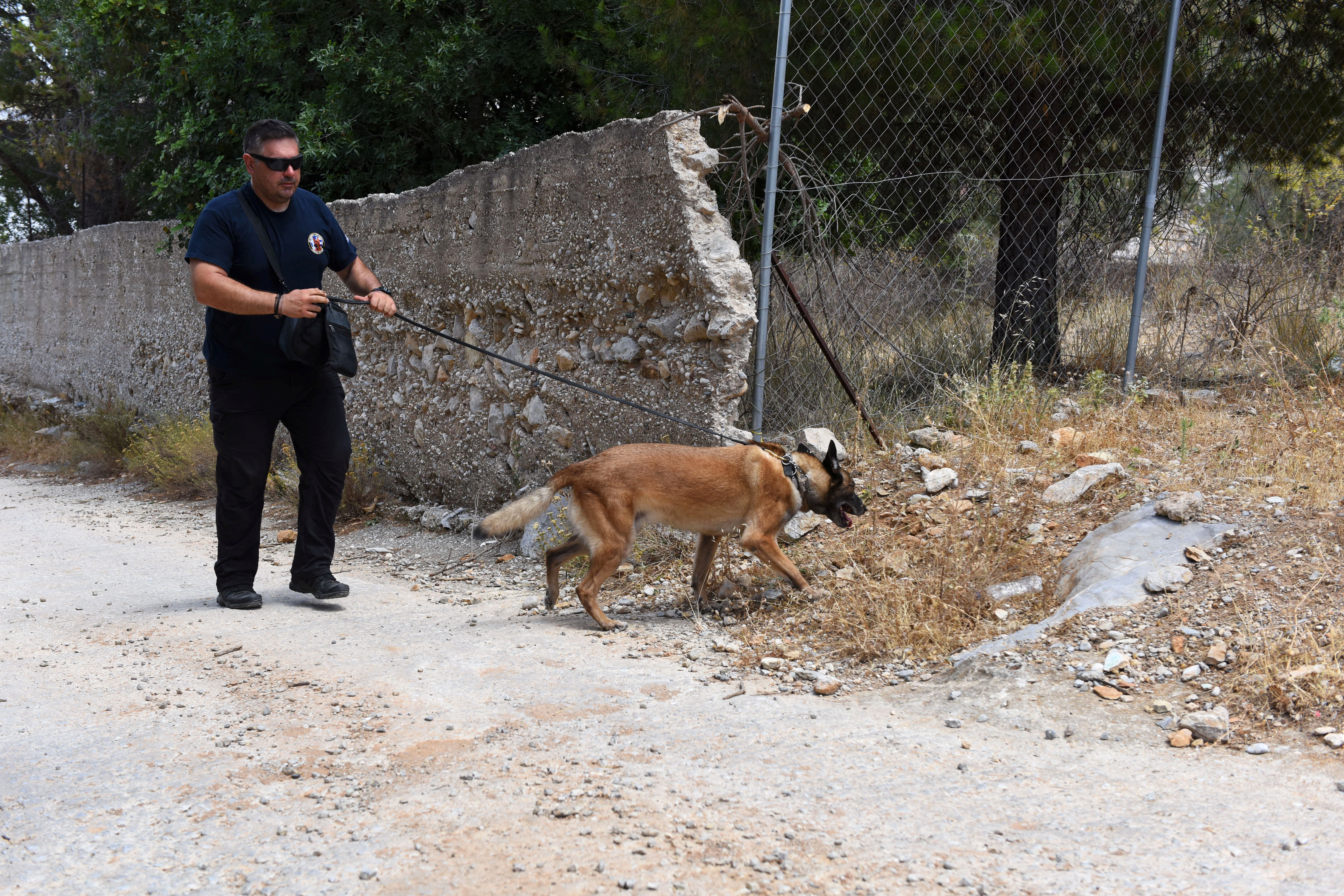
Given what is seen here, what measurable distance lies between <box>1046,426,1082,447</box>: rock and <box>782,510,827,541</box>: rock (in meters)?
1.49

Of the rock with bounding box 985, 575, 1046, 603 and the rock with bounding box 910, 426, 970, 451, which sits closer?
the rock with bounding box 985, 575, 1046, 603

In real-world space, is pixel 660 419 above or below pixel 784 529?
above

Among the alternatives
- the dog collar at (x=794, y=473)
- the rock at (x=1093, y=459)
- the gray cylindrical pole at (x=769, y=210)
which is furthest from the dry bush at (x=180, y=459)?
the rock at (x=1093, y=459)

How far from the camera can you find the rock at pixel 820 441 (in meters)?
5.39

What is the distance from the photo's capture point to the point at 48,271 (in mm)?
12414

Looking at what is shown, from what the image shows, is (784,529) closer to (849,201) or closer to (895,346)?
(895,346)

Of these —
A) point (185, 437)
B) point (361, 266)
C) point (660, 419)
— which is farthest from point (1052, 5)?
point (185, 437)

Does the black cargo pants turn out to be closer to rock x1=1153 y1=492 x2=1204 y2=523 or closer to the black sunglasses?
the black sunglasses

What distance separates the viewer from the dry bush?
8.27m

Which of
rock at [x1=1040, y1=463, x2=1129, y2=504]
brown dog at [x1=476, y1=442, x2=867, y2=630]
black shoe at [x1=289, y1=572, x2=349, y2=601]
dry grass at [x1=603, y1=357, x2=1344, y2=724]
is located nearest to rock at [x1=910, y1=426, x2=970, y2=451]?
dry grass at [x1=603, y1=357, x2=1344, y2=724]

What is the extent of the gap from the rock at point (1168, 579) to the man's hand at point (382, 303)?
3.54m

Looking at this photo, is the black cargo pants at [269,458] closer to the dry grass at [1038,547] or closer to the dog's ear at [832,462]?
the dry grass at [1038,547]

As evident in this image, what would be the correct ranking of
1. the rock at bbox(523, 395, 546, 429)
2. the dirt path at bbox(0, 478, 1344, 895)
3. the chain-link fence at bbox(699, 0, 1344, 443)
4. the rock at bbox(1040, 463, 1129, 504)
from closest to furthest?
the dirt path at bbox(0, 478, 1344, 895), the rock at bbox(1040, 463, 1129, 504), the rock at bbox(523, 395, 546, 429), the chain-link fence at bbox(699, 0, 1344, 443)

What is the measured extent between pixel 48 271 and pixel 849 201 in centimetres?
1128
